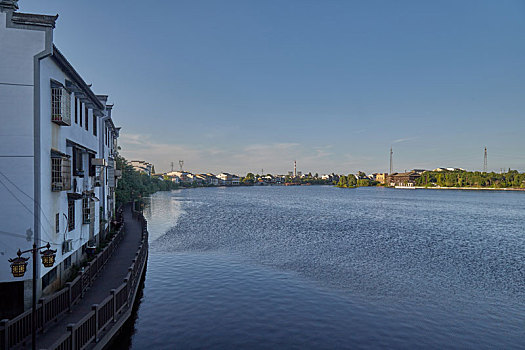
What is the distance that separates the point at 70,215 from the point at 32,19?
9678mm

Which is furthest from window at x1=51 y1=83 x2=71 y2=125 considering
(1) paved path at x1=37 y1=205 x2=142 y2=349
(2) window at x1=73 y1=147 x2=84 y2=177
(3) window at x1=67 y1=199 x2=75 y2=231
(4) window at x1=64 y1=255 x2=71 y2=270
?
(1) paved path at x1=37 y1=205 x2=142 y2=349

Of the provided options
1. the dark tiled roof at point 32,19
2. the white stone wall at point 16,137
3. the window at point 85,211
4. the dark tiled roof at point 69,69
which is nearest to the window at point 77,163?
the window at point 85,211

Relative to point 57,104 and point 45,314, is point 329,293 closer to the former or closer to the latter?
point 45,314

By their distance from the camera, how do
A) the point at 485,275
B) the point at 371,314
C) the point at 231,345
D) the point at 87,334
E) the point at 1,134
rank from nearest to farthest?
the point at 87,334 → the point at 1,134 → the point at 231,345 → the point at 371,314 → the point at 485,275

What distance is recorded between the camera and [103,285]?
16.5 m

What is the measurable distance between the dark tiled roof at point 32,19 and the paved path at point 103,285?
11924mm

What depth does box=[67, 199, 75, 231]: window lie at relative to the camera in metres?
16.9

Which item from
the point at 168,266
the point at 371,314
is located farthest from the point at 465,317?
the point at 168,266

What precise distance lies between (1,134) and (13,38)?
12.9 feet

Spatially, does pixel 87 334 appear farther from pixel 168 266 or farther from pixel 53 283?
pixel 168 266

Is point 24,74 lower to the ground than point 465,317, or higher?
higher

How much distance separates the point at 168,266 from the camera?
25.3 metres

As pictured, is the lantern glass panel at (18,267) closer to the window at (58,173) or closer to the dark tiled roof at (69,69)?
the window at (58,173)

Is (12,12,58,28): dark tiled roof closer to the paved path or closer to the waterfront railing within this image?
the waterfront railing
